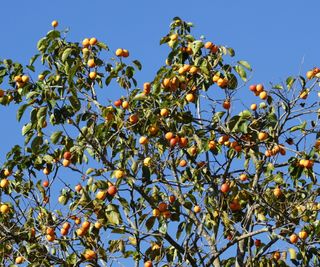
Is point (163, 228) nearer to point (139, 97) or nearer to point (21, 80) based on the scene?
point (139, 97)

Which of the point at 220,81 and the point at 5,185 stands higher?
the point at 220,81

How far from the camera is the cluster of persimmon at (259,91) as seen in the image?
241 inches

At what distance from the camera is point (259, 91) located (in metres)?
6.16

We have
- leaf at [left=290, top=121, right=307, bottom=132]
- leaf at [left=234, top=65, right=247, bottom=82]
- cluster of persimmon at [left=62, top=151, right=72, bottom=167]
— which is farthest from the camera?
leaf at [left=234, top=65, right=247, bottom=82]

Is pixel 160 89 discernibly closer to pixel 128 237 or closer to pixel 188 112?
pixel 188 112

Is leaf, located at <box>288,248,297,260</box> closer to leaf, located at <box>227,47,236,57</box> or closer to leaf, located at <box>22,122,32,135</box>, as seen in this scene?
leaf, located at <box>227,47,236,57</box>

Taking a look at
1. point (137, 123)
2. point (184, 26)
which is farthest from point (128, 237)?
point (184, 26)

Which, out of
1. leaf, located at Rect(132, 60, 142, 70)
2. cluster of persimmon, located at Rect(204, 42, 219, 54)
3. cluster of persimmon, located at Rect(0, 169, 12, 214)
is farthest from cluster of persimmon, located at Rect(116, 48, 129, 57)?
cluster of persimmon, located at Rect(0, 169, 12, 214)

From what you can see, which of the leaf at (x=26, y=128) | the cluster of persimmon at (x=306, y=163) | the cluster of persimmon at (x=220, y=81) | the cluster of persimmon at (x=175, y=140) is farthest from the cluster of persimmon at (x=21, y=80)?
the cluster of persimmon at (x=306, y=163)

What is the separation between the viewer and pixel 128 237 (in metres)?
5.79

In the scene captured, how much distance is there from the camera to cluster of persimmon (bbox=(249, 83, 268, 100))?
6133 mm

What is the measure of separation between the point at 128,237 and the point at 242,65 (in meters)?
1.56

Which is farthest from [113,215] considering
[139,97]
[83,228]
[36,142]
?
[139,97]

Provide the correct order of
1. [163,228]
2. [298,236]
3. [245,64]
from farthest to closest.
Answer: [245,64]
[298,236]
[163,228]
